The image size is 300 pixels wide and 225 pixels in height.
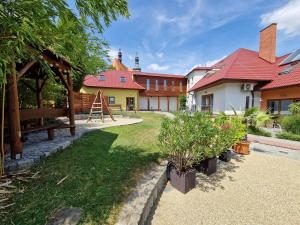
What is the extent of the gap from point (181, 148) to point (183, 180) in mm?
600

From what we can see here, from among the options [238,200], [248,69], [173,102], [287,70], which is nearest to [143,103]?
[173,102]

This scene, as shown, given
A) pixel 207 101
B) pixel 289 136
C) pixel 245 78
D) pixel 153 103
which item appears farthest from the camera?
pixel 153 103

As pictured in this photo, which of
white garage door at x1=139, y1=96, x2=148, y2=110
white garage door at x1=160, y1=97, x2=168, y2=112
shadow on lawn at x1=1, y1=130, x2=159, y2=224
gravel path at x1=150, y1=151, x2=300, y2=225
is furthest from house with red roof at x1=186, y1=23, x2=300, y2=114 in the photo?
white garage door at x1=139, y1=96, x2=148, y2=110

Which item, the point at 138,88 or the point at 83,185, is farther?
the point at 138,88

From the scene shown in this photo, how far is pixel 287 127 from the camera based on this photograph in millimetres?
7516

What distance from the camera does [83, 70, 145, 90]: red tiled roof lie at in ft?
66.6

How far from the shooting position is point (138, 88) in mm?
22094

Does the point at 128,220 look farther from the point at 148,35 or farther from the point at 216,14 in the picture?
the point at 148,35

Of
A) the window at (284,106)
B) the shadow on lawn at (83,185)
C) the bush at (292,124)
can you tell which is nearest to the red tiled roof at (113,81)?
the window at (284,106)

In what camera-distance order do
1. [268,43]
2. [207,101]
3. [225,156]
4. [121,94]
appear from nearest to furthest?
[225,156]
[268,43]
[207,101]
[121,94]

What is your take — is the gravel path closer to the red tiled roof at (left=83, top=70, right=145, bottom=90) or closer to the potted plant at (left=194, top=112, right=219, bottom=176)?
the potted plant at (left=194, top=112, right=219, bottom=176)

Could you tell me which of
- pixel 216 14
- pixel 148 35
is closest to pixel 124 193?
pixel 216 14

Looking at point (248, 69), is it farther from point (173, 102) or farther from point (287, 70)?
point (173, 102)

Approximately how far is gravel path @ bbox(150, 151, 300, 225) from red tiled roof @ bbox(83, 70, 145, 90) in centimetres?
1875
